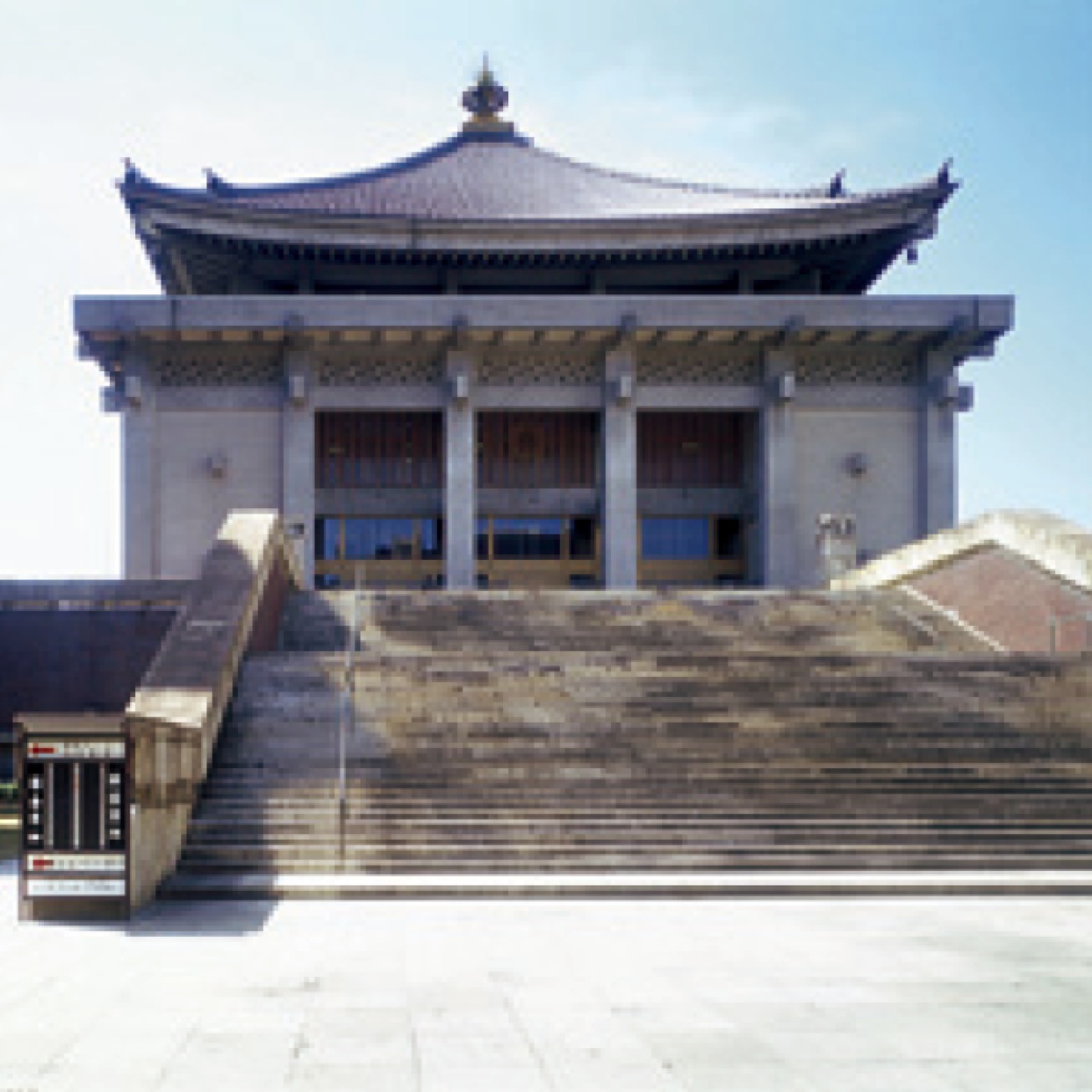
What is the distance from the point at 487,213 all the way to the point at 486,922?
24.4 metres

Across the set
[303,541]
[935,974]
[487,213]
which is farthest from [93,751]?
[487,213]

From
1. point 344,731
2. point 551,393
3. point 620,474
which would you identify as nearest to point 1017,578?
point 344,731

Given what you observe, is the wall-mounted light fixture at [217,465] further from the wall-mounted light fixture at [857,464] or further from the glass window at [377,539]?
the wall-mounted light fixture at [857,464]

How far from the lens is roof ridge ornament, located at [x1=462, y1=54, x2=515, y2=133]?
3700 cm

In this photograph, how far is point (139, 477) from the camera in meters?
27.1

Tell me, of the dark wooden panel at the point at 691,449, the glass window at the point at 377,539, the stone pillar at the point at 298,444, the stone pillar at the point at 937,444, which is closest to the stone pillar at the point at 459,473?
the glass window at the point at 377,539

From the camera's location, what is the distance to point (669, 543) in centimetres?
2923

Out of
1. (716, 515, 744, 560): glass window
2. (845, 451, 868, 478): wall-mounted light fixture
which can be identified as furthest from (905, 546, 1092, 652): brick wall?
(716, 515, 744, 560): glass window

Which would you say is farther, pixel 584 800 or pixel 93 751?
pixel 584 800

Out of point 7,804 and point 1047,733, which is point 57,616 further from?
point 1047,733

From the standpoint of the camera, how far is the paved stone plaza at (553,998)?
479 centimetres

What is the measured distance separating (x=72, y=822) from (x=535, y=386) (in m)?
21.1

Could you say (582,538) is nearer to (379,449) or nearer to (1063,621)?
(379,449)

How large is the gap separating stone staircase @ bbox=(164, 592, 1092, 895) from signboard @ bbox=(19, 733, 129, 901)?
1.05 m
